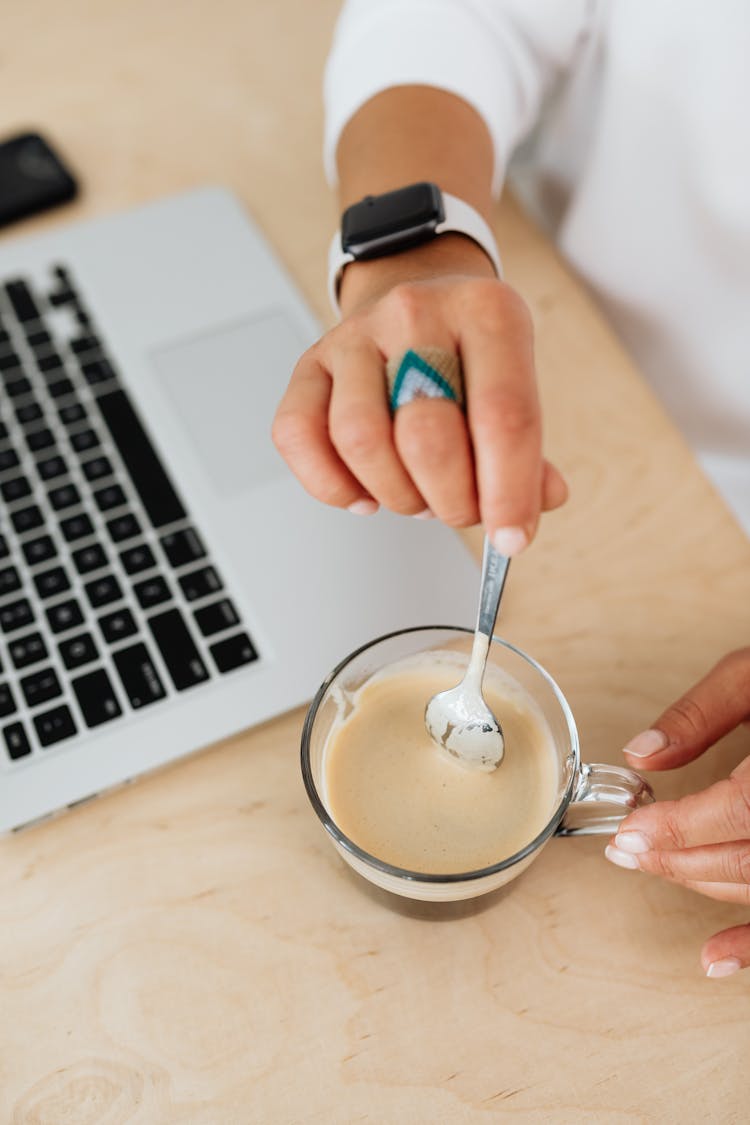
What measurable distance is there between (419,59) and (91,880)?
1.69ft

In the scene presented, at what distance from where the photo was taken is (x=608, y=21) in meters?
0.60

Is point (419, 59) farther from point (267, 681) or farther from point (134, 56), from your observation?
point (267, 681)

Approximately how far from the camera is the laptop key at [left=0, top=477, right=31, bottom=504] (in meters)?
0.53

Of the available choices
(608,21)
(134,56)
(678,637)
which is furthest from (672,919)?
(134,56)

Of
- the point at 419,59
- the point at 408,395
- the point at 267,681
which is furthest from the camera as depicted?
the point at 419,59

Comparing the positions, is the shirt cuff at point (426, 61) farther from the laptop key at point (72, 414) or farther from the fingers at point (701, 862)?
the fingers at point (701, 862)

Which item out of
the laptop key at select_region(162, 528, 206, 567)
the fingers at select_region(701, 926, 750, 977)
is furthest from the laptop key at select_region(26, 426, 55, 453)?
the fingers at select_region(701, 926, 750, 977)

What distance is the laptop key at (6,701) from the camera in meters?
0.45

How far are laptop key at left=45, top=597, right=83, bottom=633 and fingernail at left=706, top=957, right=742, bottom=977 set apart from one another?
35cm

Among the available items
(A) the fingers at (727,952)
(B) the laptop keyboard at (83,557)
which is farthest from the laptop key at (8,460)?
(A) the fingers at (727,952)

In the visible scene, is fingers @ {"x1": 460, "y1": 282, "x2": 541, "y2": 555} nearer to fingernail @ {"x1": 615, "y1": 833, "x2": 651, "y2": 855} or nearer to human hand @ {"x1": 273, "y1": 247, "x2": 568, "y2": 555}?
human hand @ {"x1": 273, "y1": 247, "x2": 568, "y2": 555}

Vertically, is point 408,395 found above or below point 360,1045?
above

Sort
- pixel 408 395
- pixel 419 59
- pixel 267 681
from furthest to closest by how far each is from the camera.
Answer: pixel 419 59
pixel 267 681
pixel 408 395

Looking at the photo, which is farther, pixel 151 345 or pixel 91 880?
pixel 151 345
